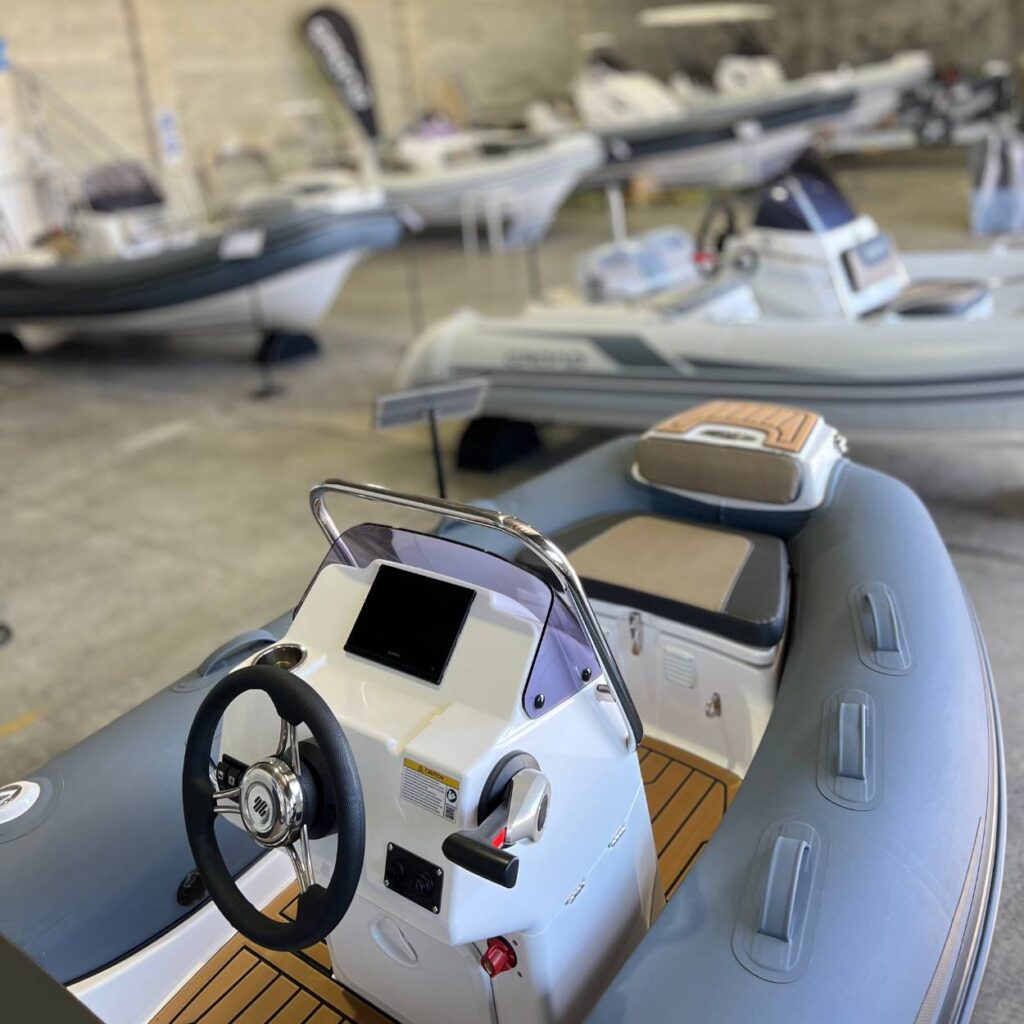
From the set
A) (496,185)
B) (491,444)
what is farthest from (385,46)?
(491,444)

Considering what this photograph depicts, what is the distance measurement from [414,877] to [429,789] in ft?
0.36

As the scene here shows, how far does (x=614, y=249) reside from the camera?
3.92 metres

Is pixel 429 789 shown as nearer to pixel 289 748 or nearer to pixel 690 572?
pixel 289 748

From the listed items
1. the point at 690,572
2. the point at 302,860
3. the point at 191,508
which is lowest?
the point at 191,508

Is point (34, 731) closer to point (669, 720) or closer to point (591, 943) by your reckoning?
point (669, 720)

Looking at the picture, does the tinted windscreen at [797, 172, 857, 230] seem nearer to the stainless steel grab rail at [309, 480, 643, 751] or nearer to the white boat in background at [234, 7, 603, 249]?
the stainless steel grab rail at [309, 480, 643, 751]

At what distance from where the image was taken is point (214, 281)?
17.2ft

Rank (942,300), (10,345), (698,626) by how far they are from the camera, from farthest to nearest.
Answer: (10,345)
(942,300)
(698,626)

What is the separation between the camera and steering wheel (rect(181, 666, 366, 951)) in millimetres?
1051

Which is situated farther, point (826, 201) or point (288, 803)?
point (826, 201)

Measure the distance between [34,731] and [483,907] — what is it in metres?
1.74

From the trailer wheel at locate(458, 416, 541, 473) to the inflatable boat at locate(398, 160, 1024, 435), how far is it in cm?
7

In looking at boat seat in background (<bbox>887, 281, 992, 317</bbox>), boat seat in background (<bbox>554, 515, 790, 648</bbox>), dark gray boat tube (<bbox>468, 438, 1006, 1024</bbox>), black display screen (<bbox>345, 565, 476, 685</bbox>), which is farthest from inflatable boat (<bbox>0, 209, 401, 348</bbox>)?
black display screen (<bbox>345, 565, 476, 685</bbox>)

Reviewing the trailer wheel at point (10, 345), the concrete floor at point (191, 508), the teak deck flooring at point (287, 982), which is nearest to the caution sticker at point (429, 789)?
the teak deck flooring at point (287, 982)
